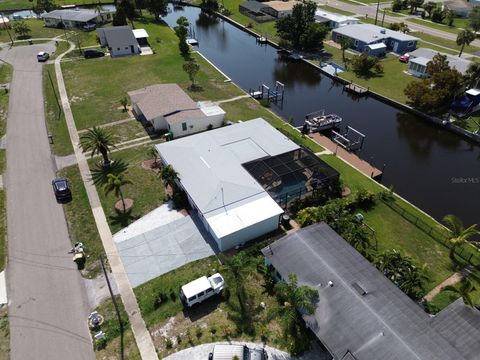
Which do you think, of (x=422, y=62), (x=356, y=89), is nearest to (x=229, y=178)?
(x=356, y=89)

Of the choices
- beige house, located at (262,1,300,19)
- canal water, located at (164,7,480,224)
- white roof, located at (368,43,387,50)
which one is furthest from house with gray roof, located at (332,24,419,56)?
beige house, located at (262,1,300,19)

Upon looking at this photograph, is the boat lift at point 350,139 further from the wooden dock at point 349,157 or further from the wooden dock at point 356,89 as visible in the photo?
the wooden dock at point 356,89

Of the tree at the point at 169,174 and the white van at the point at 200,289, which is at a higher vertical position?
the tree at the point at 169,174

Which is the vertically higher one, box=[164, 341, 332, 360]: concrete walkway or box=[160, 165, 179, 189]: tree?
box=[160, 165, 179, 189]: tree

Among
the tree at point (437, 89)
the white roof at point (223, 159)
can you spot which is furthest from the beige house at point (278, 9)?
the white roof at point (223, 159)

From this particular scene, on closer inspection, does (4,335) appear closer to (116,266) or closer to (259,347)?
(116,266)

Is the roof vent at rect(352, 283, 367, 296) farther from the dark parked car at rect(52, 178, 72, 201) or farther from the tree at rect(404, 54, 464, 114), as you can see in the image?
the tree at rect(404, 54, 464, 114)

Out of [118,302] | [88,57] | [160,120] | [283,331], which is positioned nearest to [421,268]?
[283,331]
